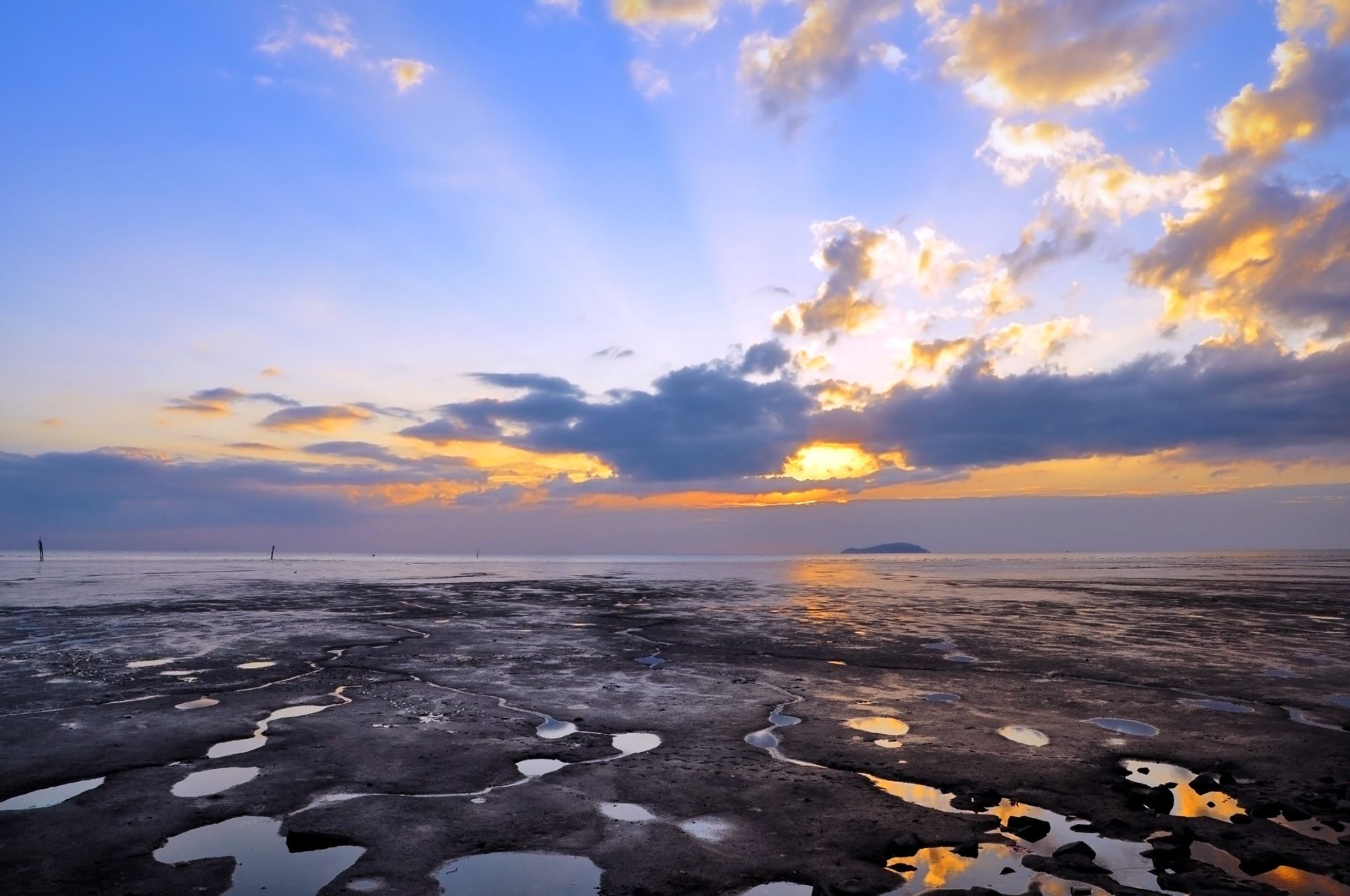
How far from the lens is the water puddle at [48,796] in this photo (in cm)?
877

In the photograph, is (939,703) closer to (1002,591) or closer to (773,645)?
(773,645)

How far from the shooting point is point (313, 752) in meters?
11.0

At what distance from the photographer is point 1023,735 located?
12211mm

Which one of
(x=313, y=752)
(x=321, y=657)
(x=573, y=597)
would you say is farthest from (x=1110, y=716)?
(x=573, y=597)

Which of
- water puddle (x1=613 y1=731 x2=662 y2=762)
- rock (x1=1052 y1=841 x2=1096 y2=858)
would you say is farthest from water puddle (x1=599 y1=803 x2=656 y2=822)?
rock (x1=1052 y1=841 x2=1096 y2=858)

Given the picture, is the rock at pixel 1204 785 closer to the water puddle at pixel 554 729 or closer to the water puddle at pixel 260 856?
the water puddle at pixel 554 729

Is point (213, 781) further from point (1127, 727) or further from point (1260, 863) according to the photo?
point (1127, 727)

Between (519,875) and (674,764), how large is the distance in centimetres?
391

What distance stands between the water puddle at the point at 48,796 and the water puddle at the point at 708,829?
23.7 ft

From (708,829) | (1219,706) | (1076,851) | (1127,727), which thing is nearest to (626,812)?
(708,829)

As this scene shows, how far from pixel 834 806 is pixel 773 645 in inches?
559

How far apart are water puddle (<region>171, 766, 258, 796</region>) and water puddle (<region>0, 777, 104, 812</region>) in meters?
1.05

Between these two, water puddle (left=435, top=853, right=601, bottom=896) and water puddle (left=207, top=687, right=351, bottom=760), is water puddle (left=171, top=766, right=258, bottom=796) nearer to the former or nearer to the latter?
water puddle (left=207, top=687, right=351, bottom=760)

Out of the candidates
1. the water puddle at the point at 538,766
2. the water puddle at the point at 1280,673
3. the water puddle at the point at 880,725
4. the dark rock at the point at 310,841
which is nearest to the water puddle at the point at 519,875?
the dark rock at the point at 310,841
